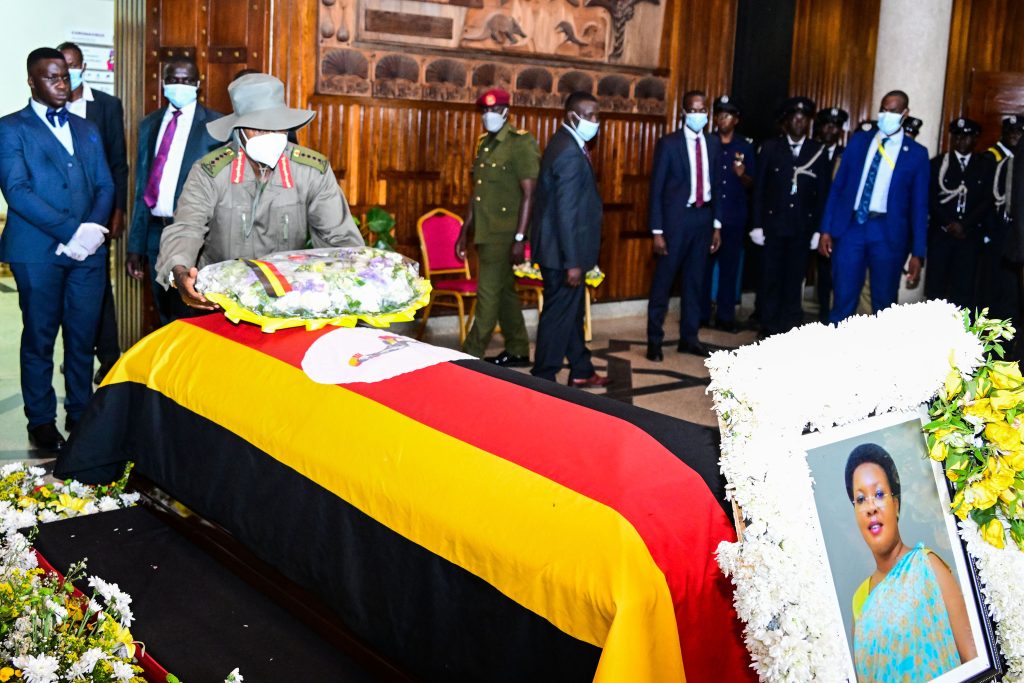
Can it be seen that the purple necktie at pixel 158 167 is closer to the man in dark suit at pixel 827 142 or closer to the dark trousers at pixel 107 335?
the dark trousers at pixel 107 335

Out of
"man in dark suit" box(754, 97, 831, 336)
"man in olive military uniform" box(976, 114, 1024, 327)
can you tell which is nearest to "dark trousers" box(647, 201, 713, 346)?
"man in dark suit" box(754, 97, 831, 336)

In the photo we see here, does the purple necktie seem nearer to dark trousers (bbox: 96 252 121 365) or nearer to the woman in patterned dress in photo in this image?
dark trousers (bbox: 96 252 121 365)

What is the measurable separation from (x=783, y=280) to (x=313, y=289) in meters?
5.77

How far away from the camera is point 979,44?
10.6 m

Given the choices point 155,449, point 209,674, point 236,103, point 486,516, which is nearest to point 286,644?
point 209,674

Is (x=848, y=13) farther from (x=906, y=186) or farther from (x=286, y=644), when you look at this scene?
(x=286, y=644)

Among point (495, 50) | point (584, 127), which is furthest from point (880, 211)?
point (495, 50)

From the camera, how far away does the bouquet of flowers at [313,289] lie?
321cm

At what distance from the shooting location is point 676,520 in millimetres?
2160

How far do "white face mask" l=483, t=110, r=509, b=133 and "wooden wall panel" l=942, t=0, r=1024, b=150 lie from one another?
5.82 meters

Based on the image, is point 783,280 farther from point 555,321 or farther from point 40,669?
point 40,669

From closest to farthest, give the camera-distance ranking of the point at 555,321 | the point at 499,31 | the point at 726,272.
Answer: the point at 555,321 < the point at 499,31 < the point at 726,272

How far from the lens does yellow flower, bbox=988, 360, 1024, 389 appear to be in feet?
7.46

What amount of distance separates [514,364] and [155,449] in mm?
3662
